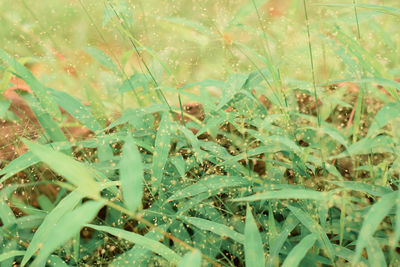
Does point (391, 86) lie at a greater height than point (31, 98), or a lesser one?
lesser

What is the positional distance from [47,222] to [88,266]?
17 cm

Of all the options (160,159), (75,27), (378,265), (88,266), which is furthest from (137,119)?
(75,27)

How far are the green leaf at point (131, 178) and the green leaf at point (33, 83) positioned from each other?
0.47 m

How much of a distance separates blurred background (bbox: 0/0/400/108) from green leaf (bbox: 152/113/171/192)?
11 cm

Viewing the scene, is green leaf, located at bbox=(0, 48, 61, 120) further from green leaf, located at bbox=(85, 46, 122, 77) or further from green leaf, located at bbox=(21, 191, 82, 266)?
green leaf, located at bbox=(21, 191, 82, 266)

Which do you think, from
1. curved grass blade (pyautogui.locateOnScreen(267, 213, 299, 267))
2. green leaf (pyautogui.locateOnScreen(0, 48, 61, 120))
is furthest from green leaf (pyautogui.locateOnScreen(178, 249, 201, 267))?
green leaf (pyautogui.locateOnScreen(0, 48, 61, 120))

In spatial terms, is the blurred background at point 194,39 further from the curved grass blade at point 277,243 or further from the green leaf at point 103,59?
the curved grass blade at point 277,243

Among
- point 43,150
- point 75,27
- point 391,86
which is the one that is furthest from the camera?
point 75,27

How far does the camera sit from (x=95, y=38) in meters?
1.39

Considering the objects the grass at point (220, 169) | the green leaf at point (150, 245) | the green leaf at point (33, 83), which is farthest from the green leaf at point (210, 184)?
the green leaf at point (33, 83)

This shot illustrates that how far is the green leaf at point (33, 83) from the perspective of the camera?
969 mm

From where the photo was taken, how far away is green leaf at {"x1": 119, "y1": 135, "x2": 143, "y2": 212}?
533 mm

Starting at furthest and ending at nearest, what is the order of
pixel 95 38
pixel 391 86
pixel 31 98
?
pixel 95 38 → pixel 31 98 → pixel 391 86

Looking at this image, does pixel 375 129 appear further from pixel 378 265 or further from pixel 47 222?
pixel 47 222
